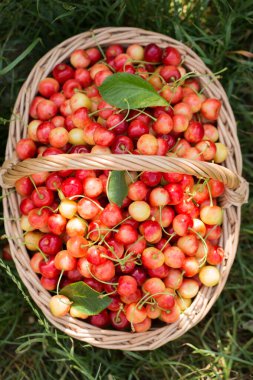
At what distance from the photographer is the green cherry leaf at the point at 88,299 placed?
1.86 meters

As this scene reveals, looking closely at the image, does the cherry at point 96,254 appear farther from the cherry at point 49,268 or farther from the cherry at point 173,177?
the cherry at point 173,177

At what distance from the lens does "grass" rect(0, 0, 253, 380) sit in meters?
2.21

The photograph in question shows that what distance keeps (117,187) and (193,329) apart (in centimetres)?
87

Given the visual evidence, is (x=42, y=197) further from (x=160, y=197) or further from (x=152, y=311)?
(x=152, y=311)

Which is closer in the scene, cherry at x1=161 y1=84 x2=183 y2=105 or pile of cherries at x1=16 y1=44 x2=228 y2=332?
pile of cherries at x1=16 y1=44 x2=228 y2=332

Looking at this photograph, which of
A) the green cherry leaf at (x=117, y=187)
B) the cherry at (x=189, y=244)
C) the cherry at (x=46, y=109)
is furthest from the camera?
the cherry at (x=46, y=109)

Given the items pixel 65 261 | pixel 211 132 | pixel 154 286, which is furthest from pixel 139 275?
pixel 211 132

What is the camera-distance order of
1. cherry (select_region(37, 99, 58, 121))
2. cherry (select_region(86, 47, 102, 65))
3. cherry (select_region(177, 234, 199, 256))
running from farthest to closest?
cherry (select_region(86, 47, 102, 65)) → cherry (select_region(37, 99, 58, 121)) → cherry (select_region(177, 234, 199, 256))

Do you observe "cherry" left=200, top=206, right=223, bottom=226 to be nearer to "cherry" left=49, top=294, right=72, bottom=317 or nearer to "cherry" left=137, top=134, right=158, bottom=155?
"cherry" left=137, top=134, right=158, bottom=155

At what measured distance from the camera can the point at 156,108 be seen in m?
1.98

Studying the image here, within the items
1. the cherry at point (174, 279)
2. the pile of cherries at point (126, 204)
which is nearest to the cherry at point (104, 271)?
the pile of cherries at point (126, 204)

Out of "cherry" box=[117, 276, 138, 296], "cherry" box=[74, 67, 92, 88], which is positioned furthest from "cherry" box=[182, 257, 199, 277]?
"cherry" box=[74, 67, 92, 88]

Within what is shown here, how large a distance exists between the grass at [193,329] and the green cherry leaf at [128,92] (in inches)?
19.6

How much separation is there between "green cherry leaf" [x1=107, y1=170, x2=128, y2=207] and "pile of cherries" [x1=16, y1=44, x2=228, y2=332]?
1.2 inches
